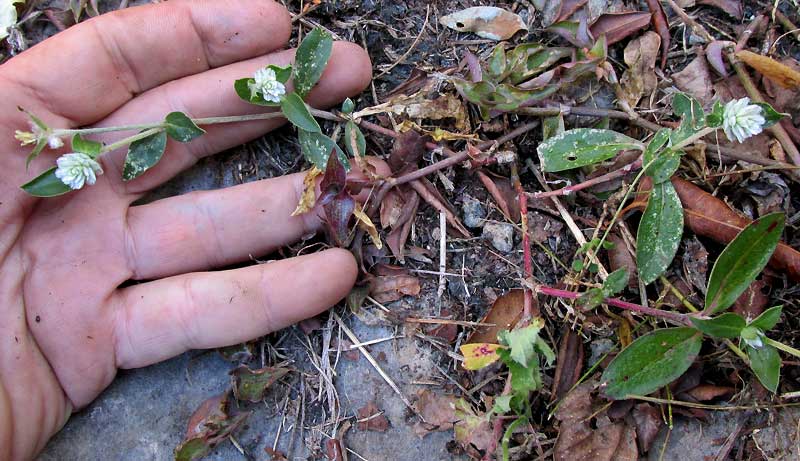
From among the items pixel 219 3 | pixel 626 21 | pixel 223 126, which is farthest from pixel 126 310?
pixel 626 21

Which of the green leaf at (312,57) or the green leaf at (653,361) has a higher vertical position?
the green leaf at (312,57)

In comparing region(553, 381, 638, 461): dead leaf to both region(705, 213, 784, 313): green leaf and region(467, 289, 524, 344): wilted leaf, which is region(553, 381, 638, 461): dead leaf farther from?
region(705, 213, 784, 313): green leaf

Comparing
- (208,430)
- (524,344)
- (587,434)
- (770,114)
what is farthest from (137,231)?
(770,114)

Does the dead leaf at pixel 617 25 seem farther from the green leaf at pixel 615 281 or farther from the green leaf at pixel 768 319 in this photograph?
the green leaf at pixel 768 319

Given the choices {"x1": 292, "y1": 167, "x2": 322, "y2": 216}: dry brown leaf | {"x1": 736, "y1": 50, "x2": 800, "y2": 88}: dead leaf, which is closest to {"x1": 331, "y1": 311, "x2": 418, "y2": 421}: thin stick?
{"x1": 292, "y1": 167, "x2": 322, "y2": 216}: dry brown leaf

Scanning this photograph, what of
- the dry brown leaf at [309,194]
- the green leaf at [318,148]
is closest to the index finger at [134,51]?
the green leaf at [318,148]

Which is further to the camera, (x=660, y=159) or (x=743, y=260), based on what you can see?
(x=660, y=159)

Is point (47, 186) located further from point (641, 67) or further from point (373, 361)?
point (641, 67)
